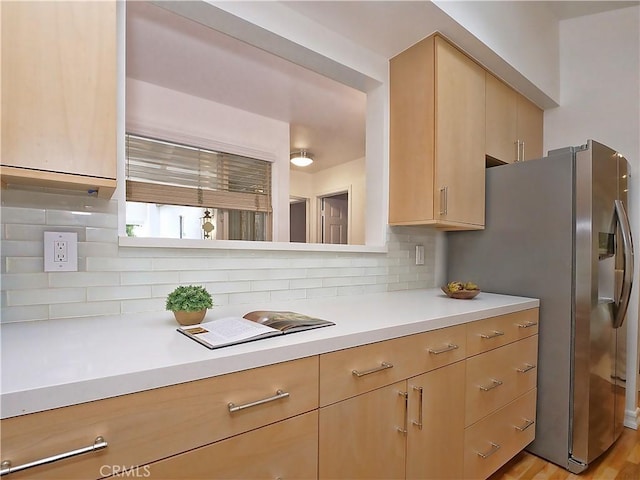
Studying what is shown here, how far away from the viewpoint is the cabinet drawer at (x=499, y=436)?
5.03ft

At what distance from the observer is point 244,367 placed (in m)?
0.86

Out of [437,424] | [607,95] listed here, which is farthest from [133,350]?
[607,95]

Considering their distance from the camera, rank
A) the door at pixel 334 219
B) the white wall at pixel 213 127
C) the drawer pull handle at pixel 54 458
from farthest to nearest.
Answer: the door at pixel 334 219
the white wall at pixel 213 127
the drawer pull handle at pixel 54 458

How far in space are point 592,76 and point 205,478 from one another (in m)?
3.39

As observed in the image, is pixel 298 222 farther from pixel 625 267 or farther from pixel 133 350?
pixel 133 350

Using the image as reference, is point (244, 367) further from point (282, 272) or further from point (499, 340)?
point (499, 340)

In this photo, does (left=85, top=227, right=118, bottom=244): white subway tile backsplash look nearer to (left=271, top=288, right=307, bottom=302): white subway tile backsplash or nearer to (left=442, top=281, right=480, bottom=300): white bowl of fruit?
(left=271, top=288, right=307, bottom=302): white subway tile backsplash

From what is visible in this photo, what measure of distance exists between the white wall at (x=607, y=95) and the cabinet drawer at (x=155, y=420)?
98.7 inches

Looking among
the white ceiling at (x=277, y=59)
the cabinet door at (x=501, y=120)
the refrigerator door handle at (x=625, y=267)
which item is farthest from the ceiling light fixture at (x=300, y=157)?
the refrigerator door handle at (x=625, y=267)

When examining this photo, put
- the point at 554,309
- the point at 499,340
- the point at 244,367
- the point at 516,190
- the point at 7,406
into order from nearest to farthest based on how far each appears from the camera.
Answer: the point at 7,406 → the point at 244,367 → the point at 499,340 → the point at 554,309 → the point at 516,190

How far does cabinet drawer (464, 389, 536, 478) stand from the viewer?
1533 millimetres

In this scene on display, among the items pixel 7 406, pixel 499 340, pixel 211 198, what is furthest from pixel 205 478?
pixel 211 198

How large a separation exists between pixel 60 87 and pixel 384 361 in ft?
4.06

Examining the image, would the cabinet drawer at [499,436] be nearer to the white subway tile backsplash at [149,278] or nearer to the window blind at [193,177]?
the white subway tile backsplash at [149,278]
